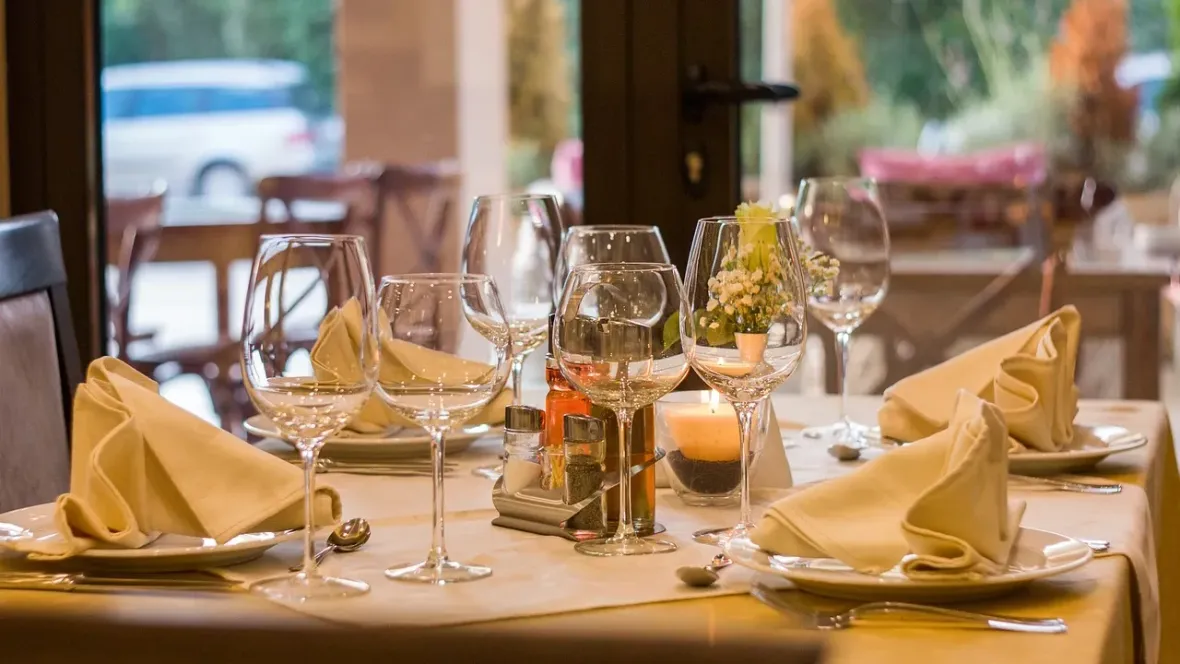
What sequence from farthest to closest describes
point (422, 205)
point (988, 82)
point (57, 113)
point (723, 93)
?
point (988, 82) < point (422, 205) < point (57, 113) < point (723, 93)

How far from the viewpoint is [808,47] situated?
7.08 metres

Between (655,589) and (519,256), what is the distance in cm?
59

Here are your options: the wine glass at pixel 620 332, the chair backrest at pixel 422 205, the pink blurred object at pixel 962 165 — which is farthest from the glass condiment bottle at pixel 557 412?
the pink blurred object at pixel 962 165

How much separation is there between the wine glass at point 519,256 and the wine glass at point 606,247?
5 centimetres

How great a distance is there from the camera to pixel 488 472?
134 cm

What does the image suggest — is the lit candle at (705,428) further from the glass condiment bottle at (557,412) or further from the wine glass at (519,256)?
the wine glass at (519,256)

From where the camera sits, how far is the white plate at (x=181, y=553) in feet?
3.12

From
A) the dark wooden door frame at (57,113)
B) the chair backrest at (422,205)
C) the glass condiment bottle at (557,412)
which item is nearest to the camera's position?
the glass condiment bottle at (557,412)

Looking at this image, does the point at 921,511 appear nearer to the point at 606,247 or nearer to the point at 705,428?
the point at 705,428

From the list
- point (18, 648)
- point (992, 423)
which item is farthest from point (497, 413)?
point (18, 648)

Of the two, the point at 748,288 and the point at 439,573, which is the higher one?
the point at 748,288

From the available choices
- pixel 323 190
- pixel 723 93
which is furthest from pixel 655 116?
pixel 323 190

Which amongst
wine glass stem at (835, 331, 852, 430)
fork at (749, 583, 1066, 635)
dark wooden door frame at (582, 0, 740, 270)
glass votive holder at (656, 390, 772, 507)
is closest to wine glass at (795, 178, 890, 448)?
wine glass stem at (835, 331, 852, 430)

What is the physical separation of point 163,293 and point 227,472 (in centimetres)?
201
